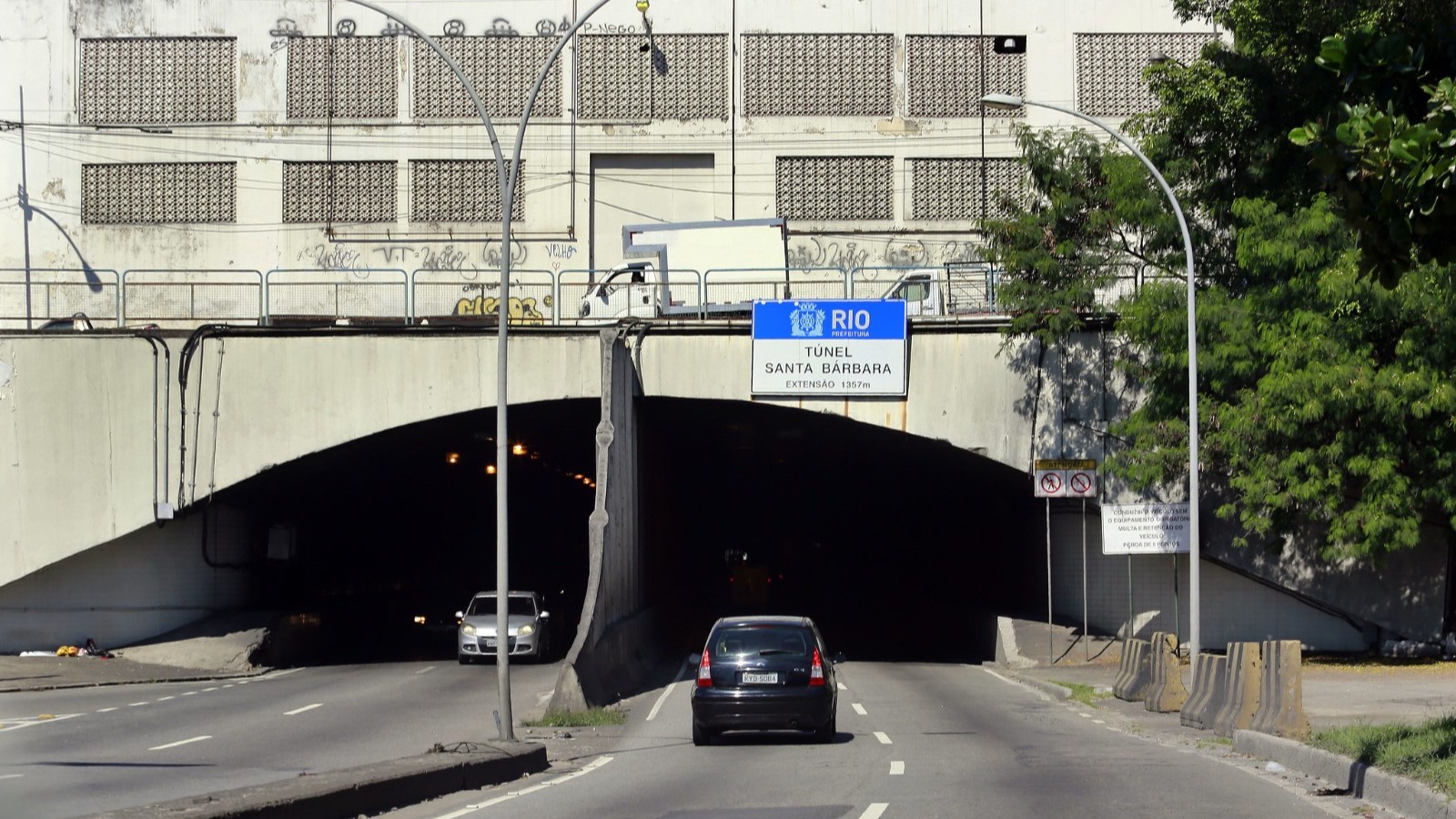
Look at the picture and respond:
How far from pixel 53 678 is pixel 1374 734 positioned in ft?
81.1

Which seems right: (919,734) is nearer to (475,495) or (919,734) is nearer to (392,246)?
(392,246)

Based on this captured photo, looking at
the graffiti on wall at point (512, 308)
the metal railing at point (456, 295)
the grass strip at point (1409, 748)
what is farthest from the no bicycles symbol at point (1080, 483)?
the grass strip at point (1409, 748)

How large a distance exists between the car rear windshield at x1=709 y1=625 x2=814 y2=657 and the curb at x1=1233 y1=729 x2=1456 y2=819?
5163 millimetres

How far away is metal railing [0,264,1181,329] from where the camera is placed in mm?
36188

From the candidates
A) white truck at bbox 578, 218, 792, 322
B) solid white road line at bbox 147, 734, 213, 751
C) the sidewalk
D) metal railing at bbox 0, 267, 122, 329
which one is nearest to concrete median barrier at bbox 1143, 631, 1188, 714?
the sidewalk

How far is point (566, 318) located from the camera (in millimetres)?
37344

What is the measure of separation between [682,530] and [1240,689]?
4113 cm

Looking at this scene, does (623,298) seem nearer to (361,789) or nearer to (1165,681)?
(1165,681)

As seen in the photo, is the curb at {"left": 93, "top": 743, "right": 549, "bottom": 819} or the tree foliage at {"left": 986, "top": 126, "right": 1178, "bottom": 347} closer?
the curb at {"left": 93, "top": 743, "right": 549, "bottom": 819}

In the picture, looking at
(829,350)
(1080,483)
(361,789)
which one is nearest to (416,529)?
(829,350)

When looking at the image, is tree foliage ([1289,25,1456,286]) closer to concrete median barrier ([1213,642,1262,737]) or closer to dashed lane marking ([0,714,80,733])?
concrete median barrier ([1213,642,1262,737])

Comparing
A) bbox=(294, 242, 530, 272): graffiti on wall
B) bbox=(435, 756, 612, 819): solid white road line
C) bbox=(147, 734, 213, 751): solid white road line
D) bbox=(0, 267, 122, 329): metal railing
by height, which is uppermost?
bbox=(294, 242, 530, 272): graffiti on wall

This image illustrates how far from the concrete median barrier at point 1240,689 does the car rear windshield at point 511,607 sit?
1938 cm

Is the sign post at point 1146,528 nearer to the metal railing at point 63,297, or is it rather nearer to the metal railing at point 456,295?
the metal railing at point 456,295
